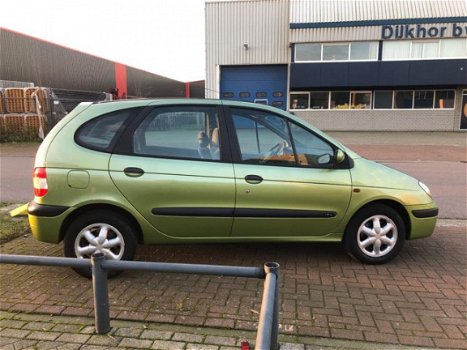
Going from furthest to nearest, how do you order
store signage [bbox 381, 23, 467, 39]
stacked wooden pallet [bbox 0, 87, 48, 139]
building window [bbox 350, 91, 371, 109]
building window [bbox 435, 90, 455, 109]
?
1. building window [bbox 350, 91, 371, 109]
2. building window [bbox 435, 90, 455, 109]
3. store signage [bbox 381, 23, 467, 39]
4. stacked wooden pallet [bbox 0, 87, 48, 139]

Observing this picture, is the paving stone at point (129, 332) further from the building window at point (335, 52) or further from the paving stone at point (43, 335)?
the building window at point (335, 52)

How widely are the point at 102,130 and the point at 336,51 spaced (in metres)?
22.4

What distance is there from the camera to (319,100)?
25.4 m

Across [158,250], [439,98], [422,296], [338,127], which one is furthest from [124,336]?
[439,98]

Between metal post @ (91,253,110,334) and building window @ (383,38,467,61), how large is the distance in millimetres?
23831

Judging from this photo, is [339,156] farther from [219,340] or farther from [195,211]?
[219,340]

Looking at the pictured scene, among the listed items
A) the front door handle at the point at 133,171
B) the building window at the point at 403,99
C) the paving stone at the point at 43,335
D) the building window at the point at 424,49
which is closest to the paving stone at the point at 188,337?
the paving stone at the point at 43,335

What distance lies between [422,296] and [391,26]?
22905mm

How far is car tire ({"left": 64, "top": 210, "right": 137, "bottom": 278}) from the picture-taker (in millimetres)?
3928

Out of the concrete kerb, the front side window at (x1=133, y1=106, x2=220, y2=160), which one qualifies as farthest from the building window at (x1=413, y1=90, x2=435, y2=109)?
the concrete kerb

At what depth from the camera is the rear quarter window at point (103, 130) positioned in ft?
13.1

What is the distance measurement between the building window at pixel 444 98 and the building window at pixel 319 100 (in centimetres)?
621

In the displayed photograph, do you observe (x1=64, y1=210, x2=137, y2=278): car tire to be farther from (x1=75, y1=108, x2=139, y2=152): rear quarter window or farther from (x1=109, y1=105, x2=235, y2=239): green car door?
(x1=75, y1=108, x2=139, y2=152): rear quarter window

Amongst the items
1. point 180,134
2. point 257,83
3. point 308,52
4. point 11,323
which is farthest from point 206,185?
point 257,83
